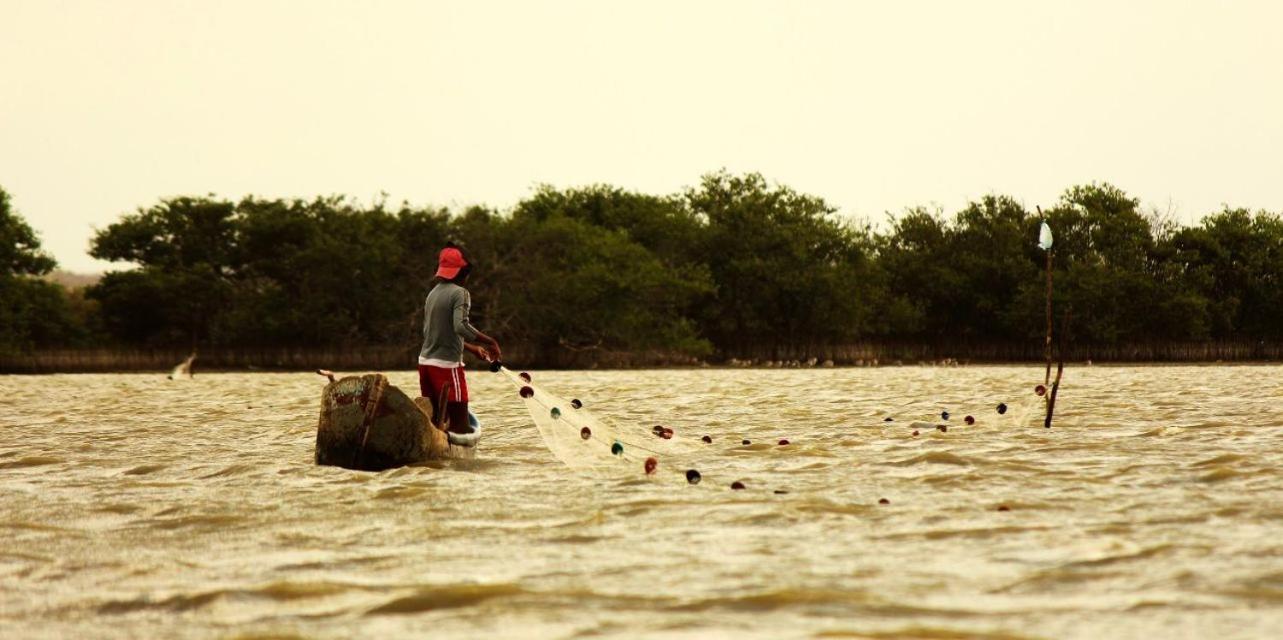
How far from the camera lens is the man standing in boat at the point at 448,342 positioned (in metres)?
11.4

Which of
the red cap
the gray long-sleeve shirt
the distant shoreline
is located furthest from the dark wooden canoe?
the distant shoreline

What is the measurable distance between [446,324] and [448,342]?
0.58ft

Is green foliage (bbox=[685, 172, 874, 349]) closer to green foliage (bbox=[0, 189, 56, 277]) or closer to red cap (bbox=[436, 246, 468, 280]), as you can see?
green foliage (bbox=[0, 189, 56, 277])

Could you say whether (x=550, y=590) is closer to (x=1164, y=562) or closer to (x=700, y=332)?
(x=1164, y=562)

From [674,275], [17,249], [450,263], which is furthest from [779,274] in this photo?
[450,263]

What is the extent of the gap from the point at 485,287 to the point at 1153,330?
104 feet

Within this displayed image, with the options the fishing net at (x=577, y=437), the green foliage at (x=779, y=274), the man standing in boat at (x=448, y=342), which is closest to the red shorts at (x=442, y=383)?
the man standing in boat at (x=448, y=342)

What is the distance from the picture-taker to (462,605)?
228 inches

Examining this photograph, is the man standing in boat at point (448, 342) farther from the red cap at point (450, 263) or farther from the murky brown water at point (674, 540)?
the murky brown water at point (674, 540)

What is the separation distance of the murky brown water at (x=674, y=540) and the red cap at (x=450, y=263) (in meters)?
1.73

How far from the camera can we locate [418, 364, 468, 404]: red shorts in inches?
459

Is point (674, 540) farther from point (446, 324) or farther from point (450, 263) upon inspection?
point (450, 263)

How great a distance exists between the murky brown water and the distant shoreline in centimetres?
4008

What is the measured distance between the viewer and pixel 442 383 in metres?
11.7
